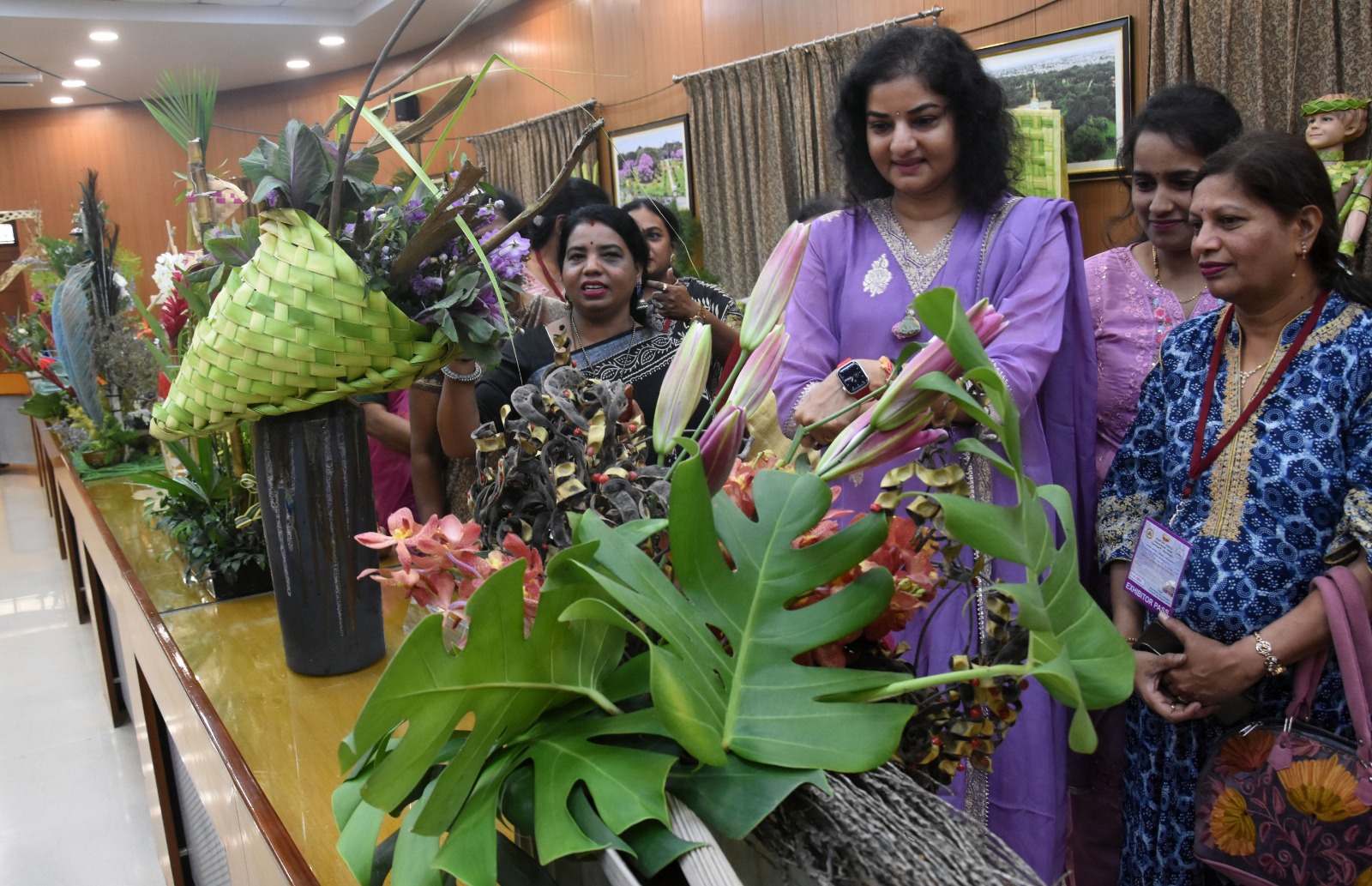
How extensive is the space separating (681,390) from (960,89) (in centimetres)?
121

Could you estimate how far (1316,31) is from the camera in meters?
3.73

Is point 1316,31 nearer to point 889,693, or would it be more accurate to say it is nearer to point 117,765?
point 889,693

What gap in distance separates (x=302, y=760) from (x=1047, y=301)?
1.21 m

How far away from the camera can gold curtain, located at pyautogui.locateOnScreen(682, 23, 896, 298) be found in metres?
5.91

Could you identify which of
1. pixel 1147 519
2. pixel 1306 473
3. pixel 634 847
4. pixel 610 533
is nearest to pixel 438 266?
pixel 610 533

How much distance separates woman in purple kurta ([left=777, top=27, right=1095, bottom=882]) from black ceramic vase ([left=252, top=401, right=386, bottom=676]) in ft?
2.21

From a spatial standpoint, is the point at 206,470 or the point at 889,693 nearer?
the point at 889,693

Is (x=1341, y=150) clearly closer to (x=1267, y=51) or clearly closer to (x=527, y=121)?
(x=1267, y=51)

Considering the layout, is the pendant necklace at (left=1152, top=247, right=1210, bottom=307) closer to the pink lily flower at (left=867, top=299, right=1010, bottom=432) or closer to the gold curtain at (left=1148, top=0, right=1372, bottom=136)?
the pink lily flower at (left=867, top=299, right=1010, bottom=432)

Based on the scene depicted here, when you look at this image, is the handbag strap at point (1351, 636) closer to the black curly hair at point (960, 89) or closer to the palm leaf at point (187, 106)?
the black curly hair at point (960, 89)

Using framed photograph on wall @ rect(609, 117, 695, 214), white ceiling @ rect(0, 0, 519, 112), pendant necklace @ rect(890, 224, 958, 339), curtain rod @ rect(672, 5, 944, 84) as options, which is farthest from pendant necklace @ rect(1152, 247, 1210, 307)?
white ceiling @ rect(0, 0, 519, 112)

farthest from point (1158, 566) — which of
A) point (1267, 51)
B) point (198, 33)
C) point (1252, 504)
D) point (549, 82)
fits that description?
point (198, 33)

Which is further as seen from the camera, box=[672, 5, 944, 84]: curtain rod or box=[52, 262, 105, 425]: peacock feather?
box=[672, 5, 944, 84]: curtain rod

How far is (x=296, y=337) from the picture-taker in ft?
3.58
